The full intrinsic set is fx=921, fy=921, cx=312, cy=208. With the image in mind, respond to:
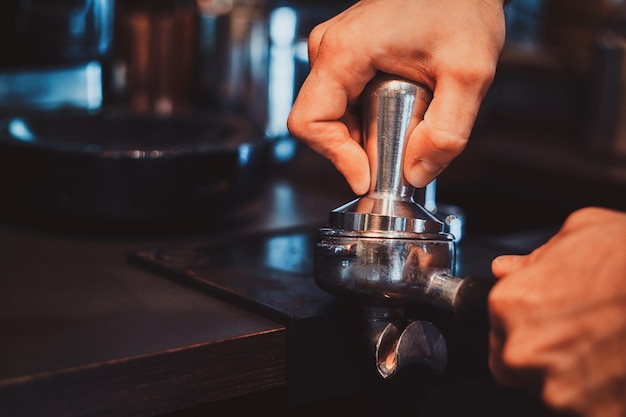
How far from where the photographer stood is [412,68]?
0.80 meters

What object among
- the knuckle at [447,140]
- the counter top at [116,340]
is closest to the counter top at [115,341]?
the counter top at [116,340]

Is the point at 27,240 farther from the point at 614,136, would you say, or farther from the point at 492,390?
the point at 614,136

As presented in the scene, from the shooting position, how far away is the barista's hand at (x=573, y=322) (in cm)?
58

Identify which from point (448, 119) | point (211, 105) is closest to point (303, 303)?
point (448, 119)

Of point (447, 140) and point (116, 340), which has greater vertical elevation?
point (447, 140)

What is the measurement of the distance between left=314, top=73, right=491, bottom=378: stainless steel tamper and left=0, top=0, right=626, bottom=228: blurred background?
31 centimetres

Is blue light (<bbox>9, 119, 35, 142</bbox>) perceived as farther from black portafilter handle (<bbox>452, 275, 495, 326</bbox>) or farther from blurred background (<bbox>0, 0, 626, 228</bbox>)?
black portafilter handle (<bbox>452, 275, 495, 326</bbox>)

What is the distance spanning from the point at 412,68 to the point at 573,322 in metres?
0.30

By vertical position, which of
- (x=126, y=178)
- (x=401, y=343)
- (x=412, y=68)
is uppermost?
(x=412, y=68)

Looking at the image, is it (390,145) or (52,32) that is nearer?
(390,145)

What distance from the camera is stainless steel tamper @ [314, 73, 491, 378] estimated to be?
0.73 metres

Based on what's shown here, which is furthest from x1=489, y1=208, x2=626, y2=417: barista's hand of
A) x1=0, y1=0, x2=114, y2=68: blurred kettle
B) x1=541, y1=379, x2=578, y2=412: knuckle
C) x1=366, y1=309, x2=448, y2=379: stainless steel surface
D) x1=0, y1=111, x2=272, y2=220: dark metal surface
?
x1=0, y1=0, x2=114, y2=68: blurred kettle

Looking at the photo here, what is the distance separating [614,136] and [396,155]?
1.38m

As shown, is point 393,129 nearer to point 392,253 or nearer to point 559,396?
point 392,253
